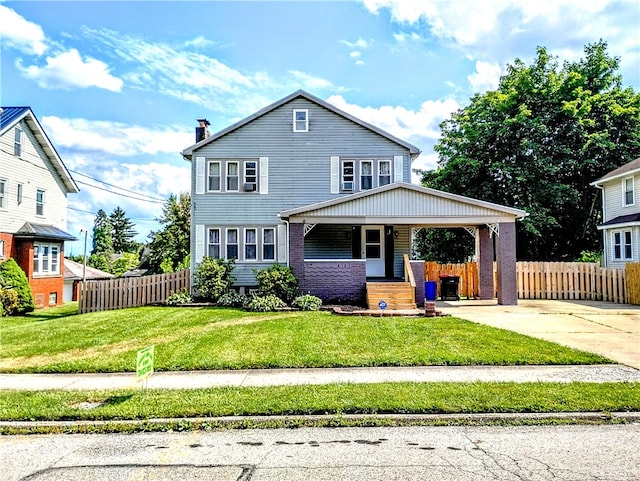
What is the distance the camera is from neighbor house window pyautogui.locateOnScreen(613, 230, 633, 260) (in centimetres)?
2306

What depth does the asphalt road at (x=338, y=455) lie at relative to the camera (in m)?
4.10

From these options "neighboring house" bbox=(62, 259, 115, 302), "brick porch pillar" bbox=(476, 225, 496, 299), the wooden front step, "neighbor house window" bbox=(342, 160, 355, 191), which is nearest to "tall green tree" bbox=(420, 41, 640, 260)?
"brick porch pillar" bbox=(476, 225, 496, 299)

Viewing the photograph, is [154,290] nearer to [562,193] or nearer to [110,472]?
[110,472]

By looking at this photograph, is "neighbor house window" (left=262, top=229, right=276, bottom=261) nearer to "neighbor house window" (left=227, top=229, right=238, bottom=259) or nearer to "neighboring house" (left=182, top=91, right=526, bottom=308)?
"neighboring house" (left=182, top=91, right=526, bottom=308)

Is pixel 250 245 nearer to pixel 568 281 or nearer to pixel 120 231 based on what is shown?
pixel 568 281

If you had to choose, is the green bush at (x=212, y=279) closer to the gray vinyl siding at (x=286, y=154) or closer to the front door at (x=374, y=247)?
the gray vinyl siding at (x=286, y=154)

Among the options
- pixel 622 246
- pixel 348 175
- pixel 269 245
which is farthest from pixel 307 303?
pixel 622 246

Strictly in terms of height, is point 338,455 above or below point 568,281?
below

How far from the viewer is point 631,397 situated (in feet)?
19.9

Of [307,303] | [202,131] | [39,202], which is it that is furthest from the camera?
[39,202]

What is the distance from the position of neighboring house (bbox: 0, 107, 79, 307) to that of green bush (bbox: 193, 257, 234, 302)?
10.6 m

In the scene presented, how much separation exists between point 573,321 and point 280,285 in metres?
9.24

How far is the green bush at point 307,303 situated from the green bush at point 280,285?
48 centimetres

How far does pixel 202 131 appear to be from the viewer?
22.0m
